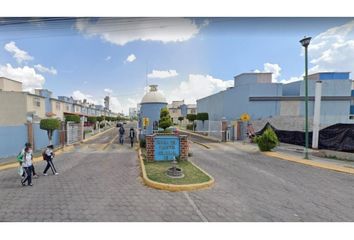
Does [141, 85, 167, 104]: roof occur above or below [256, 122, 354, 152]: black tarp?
above

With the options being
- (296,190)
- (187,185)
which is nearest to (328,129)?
(296,190)

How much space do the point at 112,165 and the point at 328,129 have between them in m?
12.3

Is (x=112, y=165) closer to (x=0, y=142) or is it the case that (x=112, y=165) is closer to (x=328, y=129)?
(x=0, y=142)

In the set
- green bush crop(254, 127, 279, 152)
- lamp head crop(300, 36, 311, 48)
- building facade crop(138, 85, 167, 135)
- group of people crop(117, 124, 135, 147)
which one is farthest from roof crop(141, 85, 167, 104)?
lamp head crop(300, 36, 311, 48)

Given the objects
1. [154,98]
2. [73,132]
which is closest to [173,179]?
[154,98]

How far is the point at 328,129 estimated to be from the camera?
1112 centimetres

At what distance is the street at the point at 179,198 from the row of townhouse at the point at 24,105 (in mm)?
11732

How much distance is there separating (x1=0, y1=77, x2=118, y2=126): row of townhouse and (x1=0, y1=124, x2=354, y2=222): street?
11.7 metres

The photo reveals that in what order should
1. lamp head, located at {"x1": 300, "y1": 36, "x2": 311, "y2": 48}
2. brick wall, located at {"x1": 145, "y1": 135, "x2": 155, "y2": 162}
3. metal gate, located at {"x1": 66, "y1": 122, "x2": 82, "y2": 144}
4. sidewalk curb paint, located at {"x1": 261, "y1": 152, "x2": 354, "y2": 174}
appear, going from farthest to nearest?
1. metal gate, located at {"x1": 66, "y1": 122, "x2": 82, "y2": 144}
2. lamp head, located at {"x1": 300, "y1": 36, "x2": 311, "y2": 48}
3. brick wall, located at {"x1": 145, "y1": 135, "x2": 155, "y2": 162}
4. sidewalk curb paint, located at {"x1": 261, "y1": 152, "x2": 354, "y2": 174}

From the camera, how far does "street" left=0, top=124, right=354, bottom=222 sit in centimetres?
412

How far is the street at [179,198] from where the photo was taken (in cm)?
412

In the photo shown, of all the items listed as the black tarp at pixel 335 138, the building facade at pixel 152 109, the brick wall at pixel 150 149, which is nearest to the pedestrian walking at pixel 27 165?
the brick wall at pixel 150 149

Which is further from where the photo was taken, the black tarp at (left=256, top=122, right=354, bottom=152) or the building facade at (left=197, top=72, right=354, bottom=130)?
the building facade at (left=197, top=72, right=354, bottom=130)

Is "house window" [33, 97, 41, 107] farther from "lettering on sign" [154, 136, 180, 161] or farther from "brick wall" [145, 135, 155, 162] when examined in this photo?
"lettering on sign" [154, 136, 180, 161]
